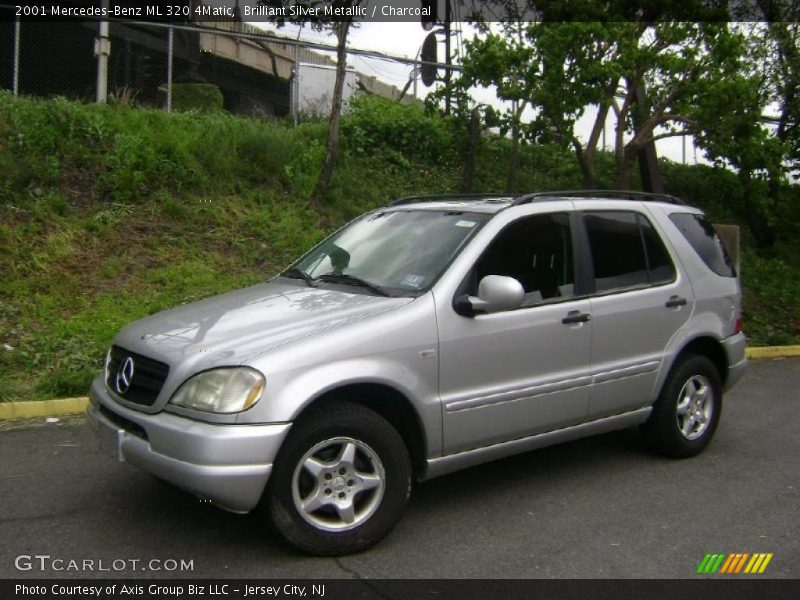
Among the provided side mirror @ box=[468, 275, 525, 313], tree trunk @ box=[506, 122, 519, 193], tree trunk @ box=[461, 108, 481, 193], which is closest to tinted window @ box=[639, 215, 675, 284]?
side mirror @ box=[468, 275, 525, 313]

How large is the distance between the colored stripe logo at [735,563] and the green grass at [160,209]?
16.5 ft

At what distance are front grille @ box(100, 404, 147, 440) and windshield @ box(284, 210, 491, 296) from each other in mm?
1410

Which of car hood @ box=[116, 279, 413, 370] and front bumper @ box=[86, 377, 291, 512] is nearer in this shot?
front bumper @ box=[86, 377, 291, 512]

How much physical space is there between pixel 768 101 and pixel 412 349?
37.6 feet

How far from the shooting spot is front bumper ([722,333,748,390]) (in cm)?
578

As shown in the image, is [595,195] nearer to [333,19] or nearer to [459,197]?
[459,197]

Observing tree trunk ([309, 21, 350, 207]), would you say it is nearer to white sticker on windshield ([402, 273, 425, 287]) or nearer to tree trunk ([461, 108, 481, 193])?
tree trunk ([461, 108, 481, 193])

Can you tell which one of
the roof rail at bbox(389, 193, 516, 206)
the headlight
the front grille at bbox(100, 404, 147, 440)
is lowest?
the front grille at bbox(100, 404, 147, 440)

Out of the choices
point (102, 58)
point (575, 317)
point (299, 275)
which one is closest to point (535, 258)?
point (575, 317)

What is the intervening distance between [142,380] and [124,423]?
238 mm

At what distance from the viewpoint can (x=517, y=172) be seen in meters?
14.6

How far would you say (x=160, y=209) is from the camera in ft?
34.0

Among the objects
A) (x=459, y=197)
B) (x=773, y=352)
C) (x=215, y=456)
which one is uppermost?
(x=459, y=197)
